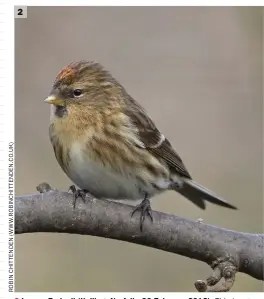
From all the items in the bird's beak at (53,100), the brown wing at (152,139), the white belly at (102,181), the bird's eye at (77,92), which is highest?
the bird's eye at (77,92)

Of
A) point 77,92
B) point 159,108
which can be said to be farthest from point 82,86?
point 159,108

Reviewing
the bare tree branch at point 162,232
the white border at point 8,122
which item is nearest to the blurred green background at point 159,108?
the white border at point 8,122

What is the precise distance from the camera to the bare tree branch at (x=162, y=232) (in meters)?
1.26

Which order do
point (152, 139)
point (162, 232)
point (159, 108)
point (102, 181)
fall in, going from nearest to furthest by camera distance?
point (162, 232), point (102, 181), point (152, 139), point (159, 108)

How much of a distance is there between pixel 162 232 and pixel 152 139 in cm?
32

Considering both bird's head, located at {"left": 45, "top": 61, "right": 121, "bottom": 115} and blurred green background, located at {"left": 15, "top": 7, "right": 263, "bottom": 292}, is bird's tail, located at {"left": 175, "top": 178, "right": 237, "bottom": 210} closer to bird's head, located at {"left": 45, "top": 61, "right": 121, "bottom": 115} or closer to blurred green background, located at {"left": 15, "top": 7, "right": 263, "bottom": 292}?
blurred green background, located at {"left": 15, "top": 7, "right": 263, "bottom": 292}

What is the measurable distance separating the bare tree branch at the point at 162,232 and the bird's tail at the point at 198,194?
30 cm

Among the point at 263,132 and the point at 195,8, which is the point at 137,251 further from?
the point at 195,8

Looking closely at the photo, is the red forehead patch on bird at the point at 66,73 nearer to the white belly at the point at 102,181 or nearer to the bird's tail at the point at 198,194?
the white belly at the point at 102,181

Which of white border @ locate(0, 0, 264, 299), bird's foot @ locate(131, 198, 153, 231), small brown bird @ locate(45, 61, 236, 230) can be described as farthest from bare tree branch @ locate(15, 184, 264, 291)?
white border @ locate(0, 0, 264, 299)

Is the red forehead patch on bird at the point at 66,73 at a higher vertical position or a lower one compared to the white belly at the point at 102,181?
higher

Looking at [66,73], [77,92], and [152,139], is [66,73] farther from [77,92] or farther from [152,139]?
[152,139]

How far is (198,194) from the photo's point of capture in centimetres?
164

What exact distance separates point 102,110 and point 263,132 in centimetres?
40
